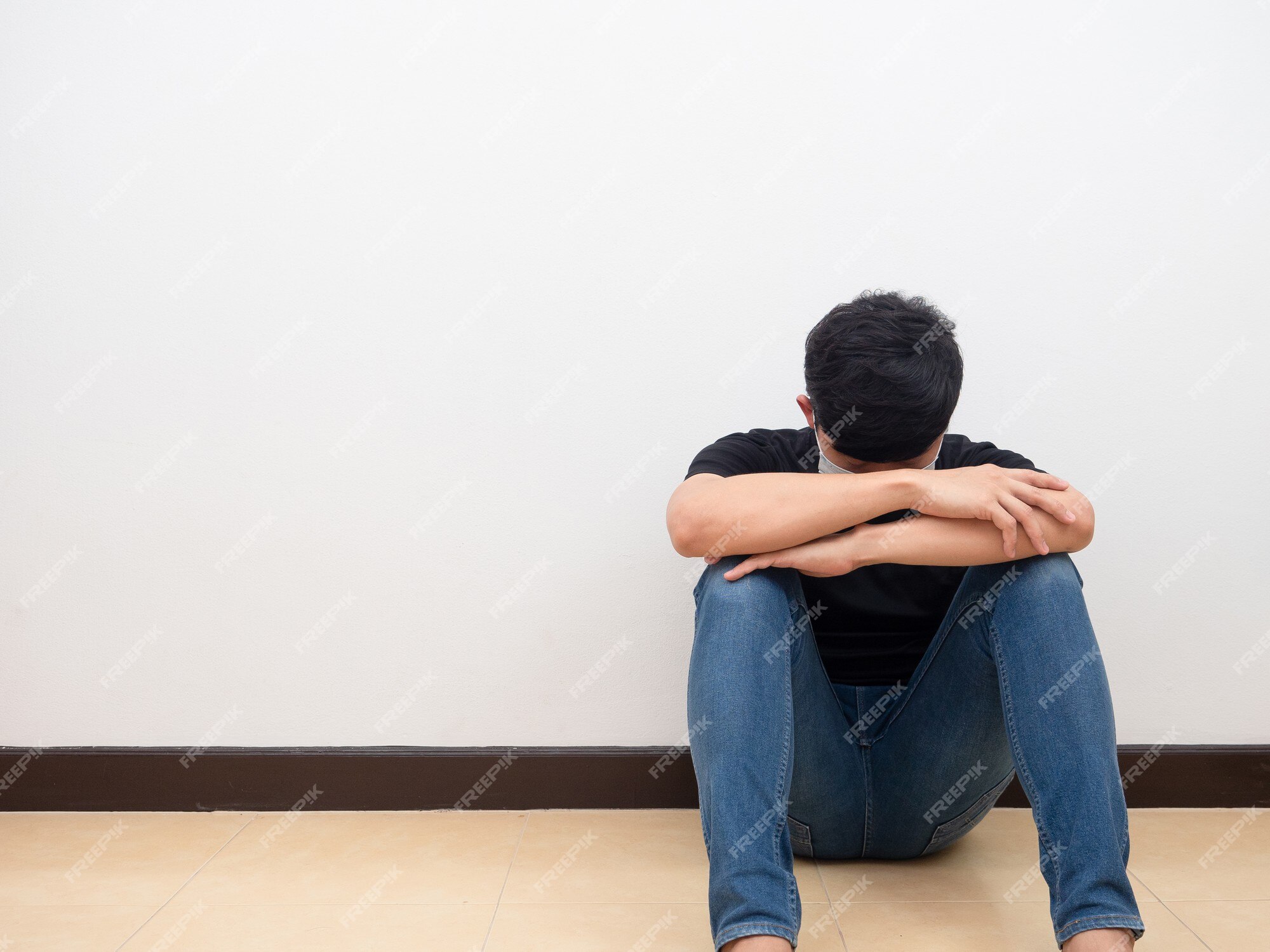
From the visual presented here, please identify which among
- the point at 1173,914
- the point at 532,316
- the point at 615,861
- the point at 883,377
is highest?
the point at 532,316

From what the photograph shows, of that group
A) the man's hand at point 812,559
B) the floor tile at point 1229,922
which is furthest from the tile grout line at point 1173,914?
the man's hand at point 812,559

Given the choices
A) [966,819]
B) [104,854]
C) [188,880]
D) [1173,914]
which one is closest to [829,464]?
[966,819]

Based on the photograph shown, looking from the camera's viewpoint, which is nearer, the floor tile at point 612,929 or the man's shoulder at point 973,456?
the floor tile at point 612,929

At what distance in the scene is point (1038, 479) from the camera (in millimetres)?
1165

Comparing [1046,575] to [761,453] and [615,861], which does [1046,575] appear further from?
[615,861]

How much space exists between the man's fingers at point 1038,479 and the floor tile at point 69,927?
4.49 feet

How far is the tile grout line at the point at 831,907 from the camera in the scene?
119 centimetres

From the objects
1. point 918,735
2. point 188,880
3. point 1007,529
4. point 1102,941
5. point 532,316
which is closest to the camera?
point 1102,941

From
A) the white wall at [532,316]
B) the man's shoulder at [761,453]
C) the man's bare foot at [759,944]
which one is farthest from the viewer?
the white wall at [532,316]

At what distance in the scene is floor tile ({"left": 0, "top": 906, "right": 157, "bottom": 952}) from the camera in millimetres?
1222

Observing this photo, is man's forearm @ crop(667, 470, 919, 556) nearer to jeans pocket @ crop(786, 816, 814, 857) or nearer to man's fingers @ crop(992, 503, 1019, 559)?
man's fingers @ crop(992, 503, 1019, 559)

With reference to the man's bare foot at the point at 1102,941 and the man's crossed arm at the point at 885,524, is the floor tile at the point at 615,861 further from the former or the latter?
the man's crossed arm at the point at 885,524

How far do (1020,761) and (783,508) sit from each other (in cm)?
41

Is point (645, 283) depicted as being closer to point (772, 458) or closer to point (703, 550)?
point (772, 458)
